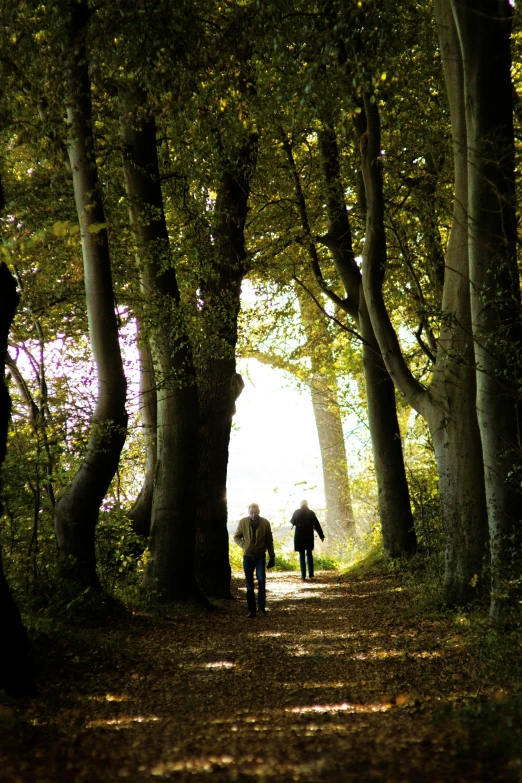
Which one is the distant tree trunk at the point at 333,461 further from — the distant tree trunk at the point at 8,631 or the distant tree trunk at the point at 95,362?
the distant tree trunk at the point at 8,631

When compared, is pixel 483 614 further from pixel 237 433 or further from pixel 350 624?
pixel 237 433

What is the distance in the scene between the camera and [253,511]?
1148 cm

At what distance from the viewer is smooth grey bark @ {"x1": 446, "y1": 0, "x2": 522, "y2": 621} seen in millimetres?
6902

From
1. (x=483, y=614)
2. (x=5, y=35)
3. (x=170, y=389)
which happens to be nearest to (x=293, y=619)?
(x=483, y=614)

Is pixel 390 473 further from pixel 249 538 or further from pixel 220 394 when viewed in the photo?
pixel 249 538

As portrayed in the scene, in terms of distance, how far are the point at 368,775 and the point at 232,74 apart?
8185mm

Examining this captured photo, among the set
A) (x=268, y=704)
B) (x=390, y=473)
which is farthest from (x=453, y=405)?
(x=390, y=473)

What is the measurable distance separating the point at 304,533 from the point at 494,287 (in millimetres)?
11695

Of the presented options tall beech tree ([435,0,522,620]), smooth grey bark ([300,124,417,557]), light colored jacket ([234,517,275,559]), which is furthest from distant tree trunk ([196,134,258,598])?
tall beech tree ([435,0,522,620])

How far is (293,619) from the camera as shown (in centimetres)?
1088

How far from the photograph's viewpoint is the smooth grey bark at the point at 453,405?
899 centimetres

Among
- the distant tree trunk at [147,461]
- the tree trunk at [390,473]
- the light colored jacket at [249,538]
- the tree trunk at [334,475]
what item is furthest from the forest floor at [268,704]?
the tree trunk at [334,475]

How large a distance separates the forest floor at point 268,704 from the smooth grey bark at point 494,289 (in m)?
1.18

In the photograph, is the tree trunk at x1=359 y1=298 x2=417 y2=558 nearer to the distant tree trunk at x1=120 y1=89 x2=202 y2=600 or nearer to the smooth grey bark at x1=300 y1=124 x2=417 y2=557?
the smooth grey bark at x1=300 y1=124 x2=417 y2=557
